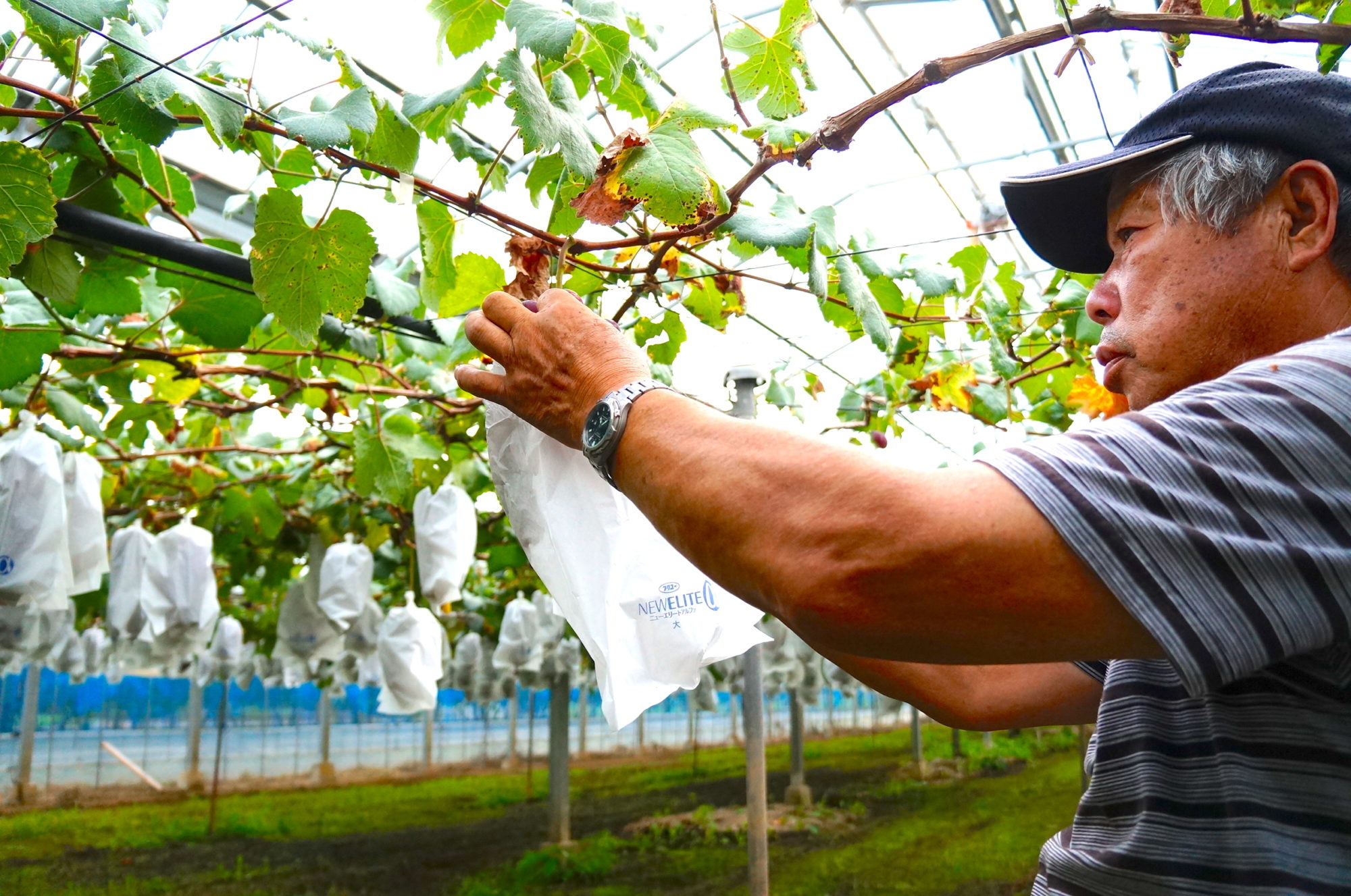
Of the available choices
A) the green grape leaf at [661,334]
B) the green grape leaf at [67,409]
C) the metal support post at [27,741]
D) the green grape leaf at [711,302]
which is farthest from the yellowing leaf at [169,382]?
the metal support post at [27,741]

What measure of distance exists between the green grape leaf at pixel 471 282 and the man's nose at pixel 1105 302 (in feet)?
3.06

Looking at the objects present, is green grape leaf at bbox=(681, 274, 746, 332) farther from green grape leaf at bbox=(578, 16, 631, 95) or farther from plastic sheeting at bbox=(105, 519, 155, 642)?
plastic sheeting at bbox=(105, 519, 155, 642)

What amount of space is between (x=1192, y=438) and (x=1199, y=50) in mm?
4259

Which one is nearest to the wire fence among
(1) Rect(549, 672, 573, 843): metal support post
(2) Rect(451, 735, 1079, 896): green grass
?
(2) Rect(451, 735, 1079, 896): green grass

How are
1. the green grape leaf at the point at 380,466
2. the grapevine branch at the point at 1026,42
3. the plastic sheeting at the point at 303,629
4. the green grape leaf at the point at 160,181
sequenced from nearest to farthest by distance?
the grapevine branch at the point at 1026,42 < the green grape leaf at the point at 160,181 < the green grape leaf at the point at 380,466 < the plastic sheeting at the point at 303,629

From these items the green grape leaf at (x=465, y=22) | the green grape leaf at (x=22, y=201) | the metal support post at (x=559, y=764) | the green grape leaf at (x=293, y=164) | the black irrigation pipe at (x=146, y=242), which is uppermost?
the green grape leaf at (x=293, y=164)

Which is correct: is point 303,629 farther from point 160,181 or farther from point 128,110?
point 128,110

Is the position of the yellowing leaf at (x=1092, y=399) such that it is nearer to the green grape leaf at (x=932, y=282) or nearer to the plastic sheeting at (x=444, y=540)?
the green grape leaf at (x=932, y=282)

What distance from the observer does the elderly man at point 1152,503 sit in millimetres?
645

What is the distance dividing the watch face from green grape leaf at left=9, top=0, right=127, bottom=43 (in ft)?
3.01

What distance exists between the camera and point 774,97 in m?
1.46

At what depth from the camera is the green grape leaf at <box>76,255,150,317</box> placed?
2.13m

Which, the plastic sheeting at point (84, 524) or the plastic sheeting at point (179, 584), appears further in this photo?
the plastic sheeting at point (179, 584)

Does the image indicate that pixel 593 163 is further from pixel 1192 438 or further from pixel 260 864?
pixel 260 864
